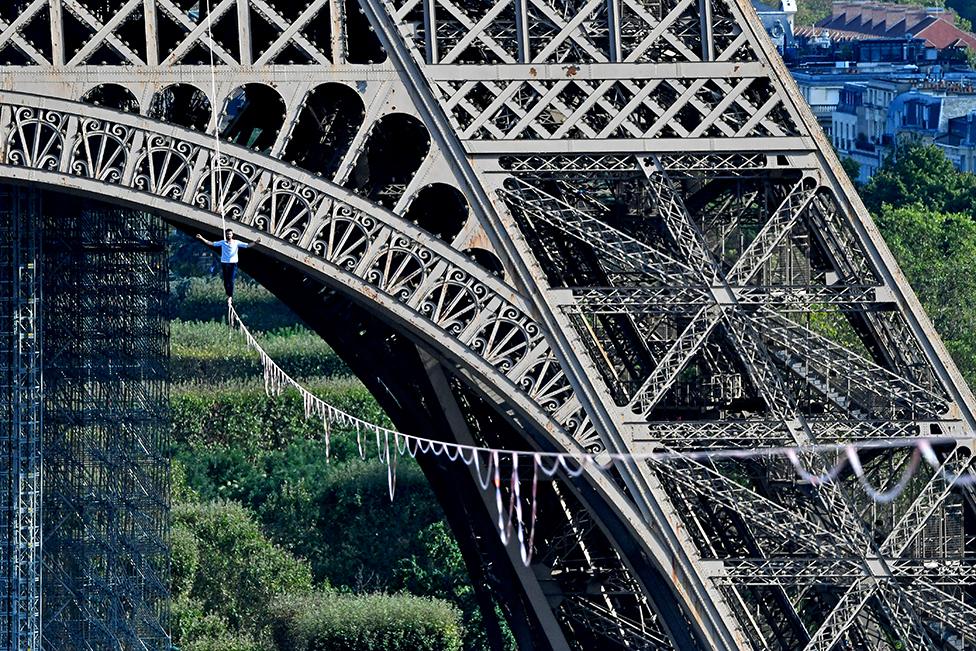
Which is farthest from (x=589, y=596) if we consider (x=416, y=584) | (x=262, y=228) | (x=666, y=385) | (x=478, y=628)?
(x=416, y=584)

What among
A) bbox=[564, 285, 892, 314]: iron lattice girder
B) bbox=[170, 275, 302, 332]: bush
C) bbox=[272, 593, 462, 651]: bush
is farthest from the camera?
bbox=[170, 275, 302, 332]: bush

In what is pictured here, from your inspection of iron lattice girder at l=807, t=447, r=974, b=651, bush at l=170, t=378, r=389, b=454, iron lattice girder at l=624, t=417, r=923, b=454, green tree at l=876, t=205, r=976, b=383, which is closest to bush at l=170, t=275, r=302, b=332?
bush at l=170, t=378, r=389, b=454

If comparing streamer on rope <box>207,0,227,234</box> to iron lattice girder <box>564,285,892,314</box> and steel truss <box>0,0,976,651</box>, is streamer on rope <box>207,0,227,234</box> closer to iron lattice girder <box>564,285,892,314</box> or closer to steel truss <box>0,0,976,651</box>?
steel truss <box>0,0,976,651</box>

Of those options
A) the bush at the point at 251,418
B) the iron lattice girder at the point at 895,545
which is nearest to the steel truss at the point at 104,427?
the iron lattice girder at the point at 895,545

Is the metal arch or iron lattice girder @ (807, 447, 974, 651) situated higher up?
the metal arch

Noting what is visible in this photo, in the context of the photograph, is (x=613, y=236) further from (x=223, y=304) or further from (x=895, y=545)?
(x=223, y=304)

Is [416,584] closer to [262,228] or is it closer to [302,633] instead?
[302,633]

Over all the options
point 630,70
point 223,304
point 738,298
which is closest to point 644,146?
point 630,70

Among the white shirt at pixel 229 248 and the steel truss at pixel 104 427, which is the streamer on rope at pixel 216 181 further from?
the steel truss at pixel 104 427
